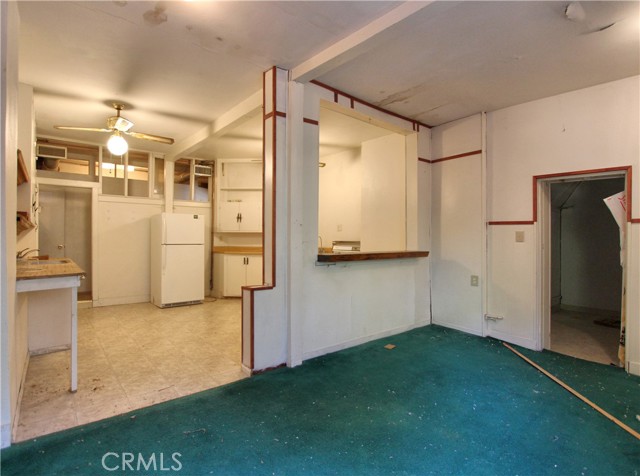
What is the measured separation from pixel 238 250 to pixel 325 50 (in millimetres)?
4596

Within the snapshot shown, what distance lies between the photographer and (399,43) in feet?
8.44

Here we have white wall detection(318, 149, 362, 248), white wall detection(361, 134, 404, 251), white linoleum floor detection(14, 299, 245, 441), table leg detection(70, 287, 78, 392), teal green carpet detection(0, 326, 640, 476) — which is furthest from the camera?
white wall detection(318, 149, 362, 248)

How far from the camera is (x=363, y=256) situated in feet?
11.4

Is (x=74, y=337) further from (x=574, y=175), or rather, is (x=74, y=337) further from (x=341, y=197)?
(x=574, y=175)

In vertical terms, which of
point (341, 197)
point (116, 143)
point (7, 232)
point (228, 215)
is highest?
point (116, 143)

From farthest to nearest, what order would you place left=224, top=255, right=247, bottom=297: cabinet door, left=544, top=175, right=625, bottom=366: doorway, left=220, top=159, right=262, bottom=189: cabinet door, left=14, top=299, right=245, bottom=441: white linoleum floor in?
left=220, top=159, right=262, bottom=189: cabinet door
left=224, top=255, right=247, bottom=297: cabinet door
left=544, top=175, right=625, bottom=366: doorway
left=14, top=299, right=245, bottom=441: white linoleum floor

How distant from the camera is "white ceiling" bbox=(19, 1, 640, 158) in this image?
221 cm

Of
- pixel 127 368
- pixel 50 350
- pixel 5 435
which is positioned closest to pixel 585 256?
pixel 127 368

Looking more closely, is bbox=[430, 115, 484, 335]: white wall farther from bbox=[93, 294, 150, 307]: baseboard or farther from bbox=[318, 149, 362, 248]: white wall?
bbox=[93, 294, 150, 307]: baseboard

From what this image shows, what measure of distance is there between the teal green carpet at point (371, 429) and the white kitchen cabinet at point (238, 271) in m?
3.53

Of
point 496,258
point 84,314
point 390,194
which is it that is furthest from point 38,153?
point 496,258

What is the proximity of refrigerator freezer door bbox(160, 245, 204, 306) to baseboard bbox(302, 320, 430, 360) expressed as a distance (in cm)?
324

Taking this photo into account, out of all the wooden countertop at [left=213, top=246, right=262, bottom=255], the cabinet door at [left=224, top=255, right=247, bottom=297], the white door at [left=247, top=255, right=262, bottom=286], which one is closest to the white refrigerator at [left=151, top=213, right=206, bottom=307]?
the cabinet door at [left=224, top=255, right=247, bottom=297]

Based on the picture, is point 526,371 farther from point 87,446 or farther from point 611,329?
point 87,446
